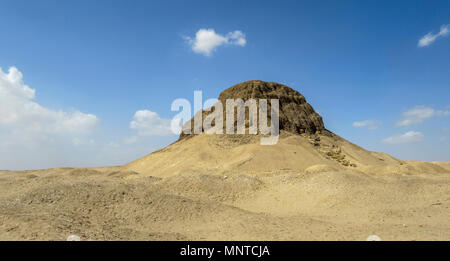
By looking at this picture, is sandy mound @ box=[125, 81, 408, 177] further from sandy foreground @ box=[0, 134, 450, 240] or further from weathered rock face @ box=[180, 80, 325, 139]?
sandy foreground @ box=[0, 134, 450, 240]

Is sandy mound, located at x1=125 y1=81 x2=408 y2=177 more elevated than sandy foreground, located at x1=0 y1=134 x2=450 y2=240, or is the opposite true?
sandy mound, located at x1=125 y1=81 x2=408 y2=177

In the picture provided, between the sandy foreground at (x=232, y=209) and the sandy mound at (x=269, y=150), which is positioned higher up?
the sandy mound at (x=269, y=150)

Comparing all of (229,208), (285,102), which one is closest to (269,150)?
(285,102)

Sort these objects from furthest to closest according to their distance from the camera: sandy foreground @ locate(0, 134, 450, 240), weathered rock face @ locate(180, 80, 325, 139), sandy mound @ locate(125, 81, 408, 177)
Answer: weathered rock face @ locate(180, 80, 325, 139) → sandy mound @ locate(125, 81, 408, 177) → sandy foreground @ locate(0, 134, 450, 240)

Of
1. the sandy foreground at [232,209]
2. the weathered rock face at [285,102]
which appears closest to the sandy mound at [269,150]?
the weathered rock face at [285,102]

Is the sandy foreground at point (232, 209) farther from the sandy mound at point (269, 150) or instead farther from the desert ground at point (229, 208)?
the sandy mound at point (269, 150)

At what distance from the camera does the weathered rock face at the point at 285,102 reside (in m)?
38.5

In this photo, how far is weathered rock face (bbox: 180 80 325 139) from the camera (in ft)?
126

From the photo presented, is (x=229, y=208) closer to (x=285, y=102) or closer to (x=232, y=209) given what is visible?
(x=232, y=209)

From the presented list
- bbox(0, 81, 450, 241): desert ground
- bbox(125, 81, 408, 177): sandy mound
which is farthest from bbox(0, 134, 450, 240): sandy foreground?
bbox(125, 81, 408, 177): sandy mound

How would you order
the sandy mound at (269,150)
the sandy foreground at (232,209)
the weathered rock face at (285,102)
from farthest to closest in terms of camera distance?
the weathered rock face at (285,102) → the sandy mound at (269,150) → the sandy foreground at (232,209)

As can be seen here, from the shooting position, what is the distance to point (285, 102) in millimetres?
41469

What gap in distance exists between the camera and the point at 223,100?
4138 centimetres
